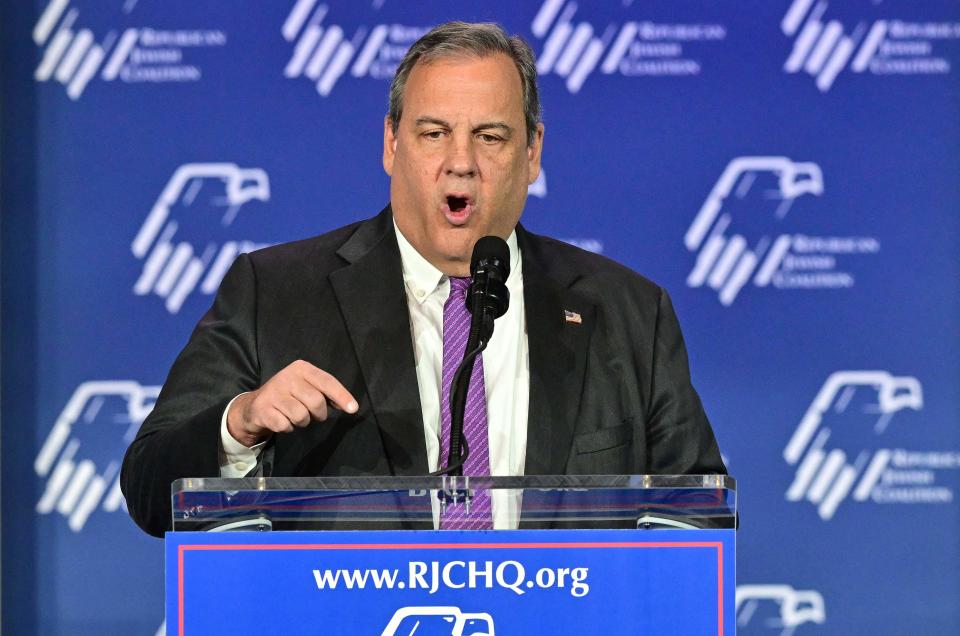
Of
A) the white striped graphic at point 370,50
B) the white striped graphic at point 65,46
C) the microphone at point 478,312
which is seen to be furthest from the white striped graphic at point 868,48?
the microphone at point 478,312

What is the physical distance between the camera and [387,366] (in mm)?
2041

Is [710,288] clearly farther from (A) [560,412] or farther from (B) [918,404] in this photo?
(A) [560,412]

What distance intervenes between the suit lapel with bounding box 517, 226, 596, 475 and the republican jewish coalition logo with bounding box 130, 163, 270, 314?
156 cm

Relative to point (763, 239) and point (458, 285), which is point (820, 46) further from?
point (458, 285)

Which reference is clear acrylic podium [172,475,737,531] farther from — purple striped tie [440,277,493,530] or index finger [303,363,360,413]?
purple striped tie [440,277,493,530]

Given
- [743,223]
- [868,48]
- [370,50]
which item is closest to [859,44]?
[868,48]

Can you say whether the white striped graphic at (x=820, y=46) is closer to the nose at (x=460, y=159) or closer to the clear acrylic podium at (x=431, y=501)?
the nose at (x=460, y=159)

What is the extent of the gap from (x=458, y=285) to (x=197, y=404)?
18.6 inches

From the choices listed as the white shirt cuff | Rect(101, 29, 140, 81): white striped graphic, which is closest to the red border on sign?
the white shirt cuff

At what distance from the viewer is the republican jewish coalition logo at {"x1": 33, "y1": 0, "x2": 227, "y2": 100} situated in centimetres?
364

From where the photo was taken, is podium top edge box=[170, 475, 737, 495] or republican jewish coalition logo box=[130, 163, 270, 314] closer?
podium top edge box=[170, 475, 737, 495]

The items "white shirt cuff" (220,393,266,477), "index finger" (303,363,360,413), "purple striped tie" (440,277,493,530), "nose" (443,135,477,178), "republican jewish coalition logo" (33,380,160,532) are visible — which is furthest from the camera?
"republican jewish coalition logo" (33,380,160,532)

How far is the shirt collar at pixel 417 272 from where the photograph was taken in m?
2.18

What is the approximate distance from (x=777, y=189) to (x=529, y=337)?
1.79 m
